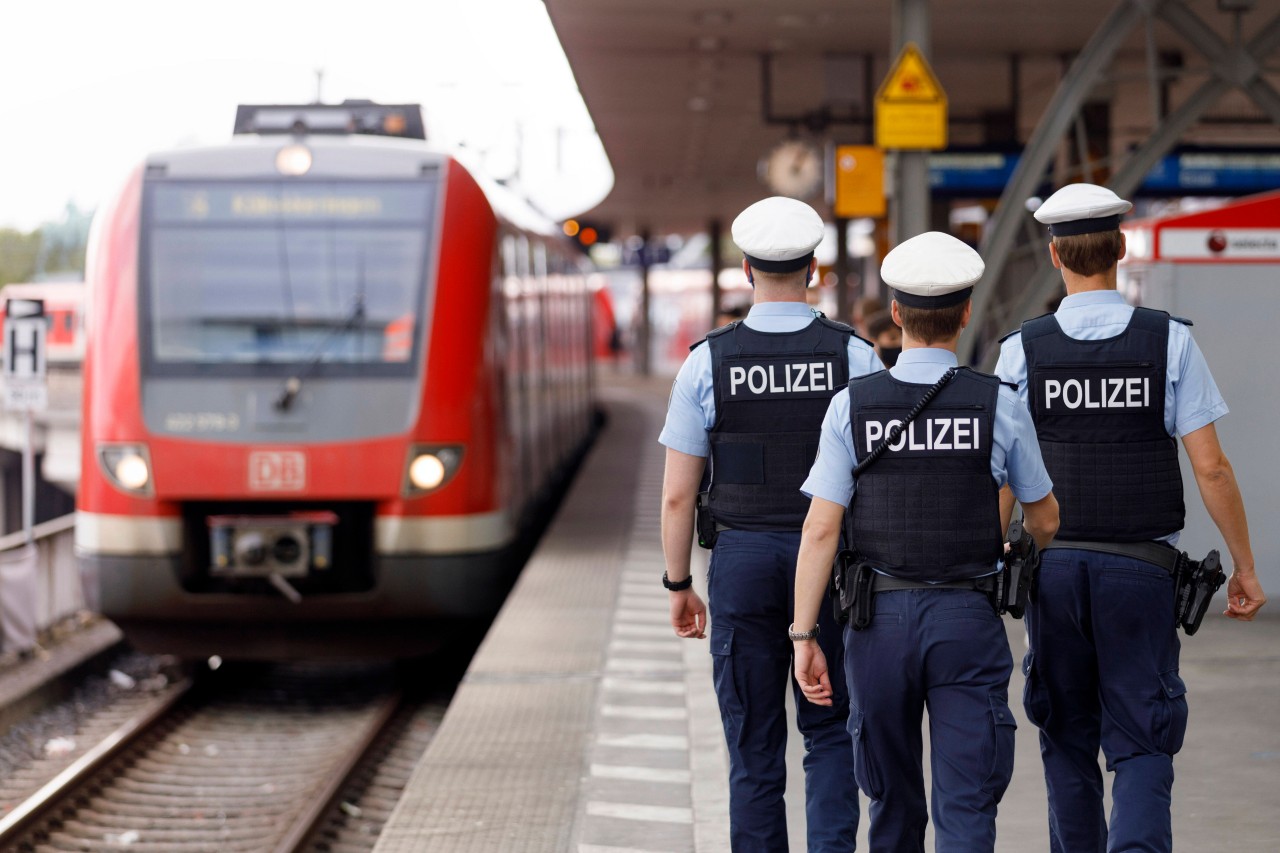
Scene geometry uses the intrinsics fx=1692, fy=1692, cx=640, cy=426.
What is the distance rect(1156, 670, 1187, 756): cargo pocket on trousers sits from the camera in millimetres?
4227

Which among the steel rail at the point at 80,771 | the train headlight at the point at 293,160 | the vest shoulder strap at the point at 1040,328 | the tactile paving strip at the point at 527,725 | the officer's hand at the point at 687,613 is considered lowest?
the steel rail at the point at 80,771

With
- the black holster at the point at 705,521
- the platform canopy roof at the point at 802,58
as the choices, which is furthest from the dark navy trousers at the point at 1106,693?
the platform canopy roof at the point at 802,58

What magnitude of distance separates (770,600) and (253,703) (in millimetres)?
6293

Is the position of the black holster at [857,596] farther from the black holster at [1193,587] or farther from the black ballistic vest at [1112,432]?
the black holster at [1193,587]

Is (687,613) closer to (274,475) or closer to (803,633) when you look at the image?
(803,633)

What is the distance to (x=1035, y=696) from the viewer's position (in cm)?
445

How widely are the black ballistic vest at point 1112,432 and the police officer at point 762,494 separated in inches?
20.2

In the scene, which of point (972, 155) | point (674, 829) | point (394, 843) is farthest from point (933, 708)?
point (972, 155)

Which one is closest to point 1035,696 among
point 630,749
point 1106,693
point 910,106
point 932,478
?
point 1106,693

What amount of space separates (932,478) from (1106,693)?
2.93ft

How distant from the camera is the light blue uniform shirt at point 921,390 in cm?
389

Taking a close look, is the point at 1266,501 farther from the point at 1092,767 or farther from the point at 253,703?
the point at 253,703

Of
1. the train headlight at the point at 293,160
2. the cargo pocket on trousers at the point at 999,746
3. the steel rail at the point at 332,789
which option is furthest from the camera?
the train headlight at the point at 293,160

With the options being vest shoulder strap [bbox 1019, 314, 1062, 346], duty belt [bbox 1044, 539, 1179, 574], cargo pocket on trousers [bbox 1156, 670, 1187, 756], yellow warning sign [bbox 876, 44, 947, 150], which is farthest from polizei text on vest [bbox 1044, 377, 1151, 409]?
yellow warning sign [bbox 876, 44, 947, 150]
